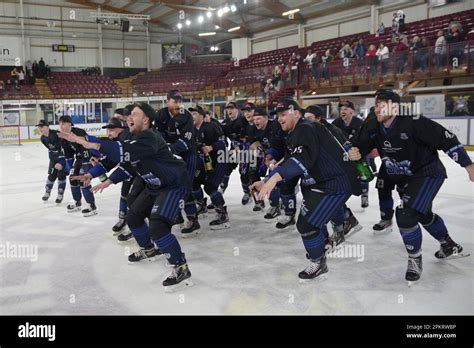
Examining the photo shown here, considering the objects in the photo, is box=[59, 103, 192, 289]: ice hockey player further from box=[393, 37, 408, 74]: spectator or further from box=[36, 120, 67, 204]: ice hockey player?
box=[393, 37, 408, 74]: spectator

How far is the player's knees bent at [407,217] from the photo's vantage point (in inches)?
154

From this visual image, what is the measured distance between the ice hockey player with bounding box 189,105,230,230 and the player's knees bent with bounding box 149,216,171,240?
2.22 metres

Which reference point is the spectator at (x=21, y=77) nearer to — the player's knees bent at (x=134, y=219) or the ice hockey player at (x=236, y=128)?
the ice hockey player at (x=236, y=128)

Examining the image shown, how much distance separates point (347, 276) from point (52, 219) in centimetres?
488

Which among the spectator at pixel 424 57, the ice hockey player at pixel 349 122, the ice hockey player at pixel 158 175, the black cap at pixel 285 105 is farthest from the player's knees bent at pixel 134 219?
the spectator at pixel 424 57

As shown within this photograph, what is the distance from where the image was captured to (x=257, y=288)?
400 cm

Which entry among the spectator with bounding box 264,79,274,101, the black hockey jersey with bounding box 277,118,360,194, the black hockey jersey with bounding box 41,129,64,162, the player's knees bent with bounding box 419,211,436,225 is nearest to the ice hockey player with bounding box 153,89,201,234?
the black hockey jersey with bounding box 277,118,360,194

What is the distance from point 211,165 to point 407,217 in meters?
3.25

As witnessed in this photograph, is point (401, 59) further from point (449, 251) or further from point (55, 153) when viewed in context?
point (449, 251)

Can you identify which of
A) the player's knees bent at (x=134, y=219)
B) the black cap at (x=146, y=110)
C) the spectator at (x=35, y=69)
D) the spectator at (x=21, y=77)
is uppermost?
the spectator at (x=35, y=69)

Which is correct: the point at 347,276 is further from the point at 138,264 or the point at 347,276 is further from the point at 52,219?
the point at 52,219

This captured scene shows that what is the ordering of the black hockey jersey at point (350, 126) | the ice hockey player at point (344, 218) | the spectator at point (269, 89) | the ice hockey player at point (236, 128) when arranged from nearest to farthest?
1. the ice hockey player at point (344, 218)
2. the black hockey jersey at point (350, 126)
3. the ice hockey player at point (236, 128)
4. the spectator at point (269, 89)

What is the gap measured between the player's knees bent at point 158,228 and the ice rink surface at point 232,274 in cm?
51

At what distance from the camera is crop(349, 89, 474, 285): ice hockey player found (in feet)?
12.9
